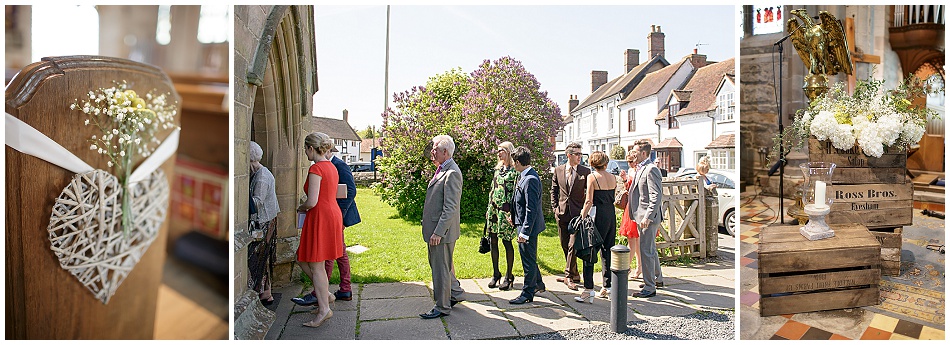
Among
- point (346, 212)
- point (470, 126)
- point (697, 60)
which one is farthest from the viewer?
point (470, 126)

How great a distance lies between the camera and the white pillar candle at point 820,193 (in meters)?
3.45

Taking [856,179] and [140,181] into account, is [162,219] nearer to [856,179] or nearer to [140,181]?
[140,181]

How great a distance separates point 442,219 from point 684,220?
2918mm

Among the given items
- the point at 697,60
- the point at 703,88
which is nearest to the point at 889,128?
the point at 697,60

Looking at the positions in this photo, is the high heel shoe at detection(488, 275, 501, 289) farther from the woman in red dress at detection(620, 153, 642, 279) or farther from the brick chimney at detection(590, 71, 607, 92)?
the brick chimney at detection(590, 71, 607, 92)

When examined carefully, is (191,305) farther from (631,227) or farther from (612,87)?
(612,87)

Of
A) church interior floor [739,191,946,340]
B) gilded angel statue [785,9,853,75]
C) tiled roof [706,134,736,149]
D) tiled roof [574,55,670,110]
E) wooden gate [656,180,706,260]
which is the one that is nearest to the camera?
church interior floor [739,191,946,340]

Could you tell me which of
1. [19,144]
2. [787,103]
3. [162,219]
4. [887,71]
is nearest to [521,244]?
[162,219]

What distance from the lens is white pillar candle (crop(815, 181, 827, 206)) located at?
3.45 metres

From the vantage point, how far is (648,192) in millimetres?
3936

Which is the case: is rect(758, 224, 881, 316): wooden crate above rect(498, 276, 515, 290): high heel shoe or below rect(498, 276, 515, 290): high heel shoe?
above

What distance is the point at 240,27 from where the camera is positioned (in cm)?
271

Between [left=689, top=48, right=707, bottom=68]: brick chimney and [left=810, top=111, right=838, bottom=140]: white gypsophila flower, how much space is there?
3.24 feet

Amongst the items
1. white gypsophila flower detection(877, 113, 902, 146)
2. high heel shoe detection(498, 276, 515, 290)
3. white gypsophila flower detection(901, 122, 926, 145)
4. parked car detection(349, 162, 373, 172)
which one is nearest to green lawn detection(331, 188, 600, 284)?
high heel shoe detection(498, 276, 515, 290)
